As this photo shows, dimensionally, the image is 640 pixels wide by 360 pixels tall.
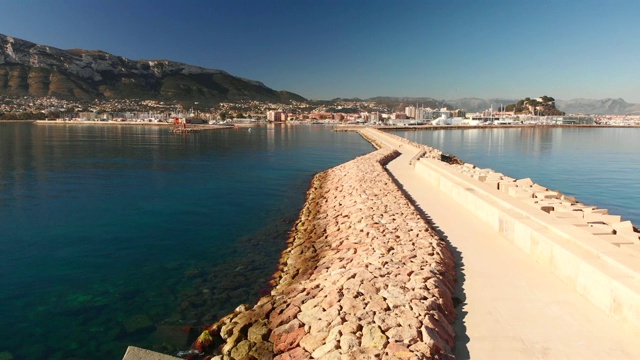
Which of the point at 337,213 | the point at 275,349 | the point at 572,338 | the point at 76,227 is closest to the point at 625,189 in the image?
the point at 337,213

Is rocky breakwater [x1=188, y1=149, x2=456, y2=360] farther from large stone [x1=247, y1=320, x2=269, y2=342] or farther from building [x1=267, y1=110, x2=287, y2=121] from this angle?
building [x1=267, y1=110, x2=287, y2=121]

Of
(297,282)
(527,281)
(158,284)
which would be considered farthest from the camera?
(158,284)

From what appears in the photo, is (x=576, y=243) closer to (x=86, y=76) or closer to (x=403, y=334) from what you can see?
(x=403, y=334)

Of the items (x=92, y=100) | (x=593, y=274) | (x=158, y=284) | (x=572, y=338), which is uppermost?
(x=92, y=100)

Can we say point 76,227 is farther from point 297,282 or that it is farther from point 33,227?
point 297,282

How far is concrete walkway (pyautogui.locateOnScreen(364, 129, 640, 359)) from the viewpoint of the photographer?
4641mm

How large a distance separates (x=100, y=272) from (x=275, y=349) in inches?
225

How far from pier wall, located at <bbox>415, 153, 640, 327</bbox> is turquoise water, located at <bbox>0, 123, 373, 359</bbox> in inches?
212

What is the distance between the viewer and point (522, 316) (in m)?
5.43

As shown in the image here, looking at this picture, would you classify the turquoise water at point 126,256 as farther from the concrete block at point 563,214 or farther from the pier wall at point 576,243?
the concrete block at point 563,214

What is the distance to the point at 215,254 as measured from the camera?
10.5m

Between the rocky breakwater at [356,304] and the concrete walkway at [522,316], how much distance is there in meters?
0.30

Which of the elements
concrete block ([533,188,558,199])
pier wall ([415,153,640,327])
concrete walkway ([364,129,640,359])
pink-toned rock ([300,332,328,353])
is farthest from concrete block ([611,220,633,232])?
pink-toned rock ([300,332,328,353])

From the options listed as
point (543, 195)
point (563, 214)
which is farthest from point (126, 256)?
point (543, 195)
